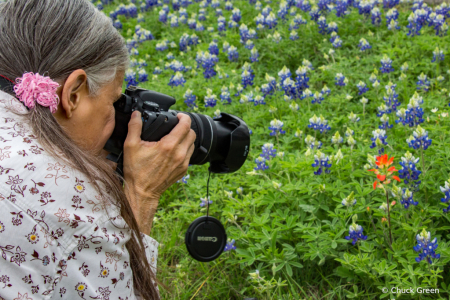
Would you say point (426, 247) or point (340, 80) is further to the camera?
point (340, 80)

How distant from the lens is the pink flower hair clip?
1.14m

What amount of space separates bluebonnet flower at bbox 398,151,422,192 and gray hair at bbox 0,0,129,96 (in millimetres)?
1404

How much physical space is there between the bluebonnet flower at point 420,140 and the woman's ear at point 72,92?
1.52m

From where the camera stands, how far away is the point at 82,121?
4.14 feet

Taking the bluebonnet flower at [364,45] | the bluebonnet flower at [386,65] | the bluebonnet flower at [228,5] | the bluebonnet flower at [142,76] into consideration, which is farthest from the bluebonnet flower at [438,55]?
the bluebonnet flower at [228,5]

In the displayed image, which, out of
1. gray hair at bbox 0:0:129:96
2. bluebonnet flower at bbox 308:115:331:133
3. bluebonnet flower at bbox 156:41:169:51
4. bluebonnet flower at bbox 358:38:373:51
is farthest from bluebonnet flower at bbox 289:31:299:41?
gray hair at bbox 0:0:129:96

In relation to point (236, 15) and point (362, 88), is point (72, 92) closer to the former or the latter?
point (362, 88)

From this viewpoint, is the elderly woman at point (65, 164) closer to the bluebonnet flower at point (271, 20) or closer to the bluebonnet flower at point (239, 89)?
the bluebonnet flower at point (239, 89)

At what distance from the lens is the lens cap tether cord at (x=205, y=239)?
6.23 feet

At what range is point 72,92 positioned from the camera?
3.98 feet

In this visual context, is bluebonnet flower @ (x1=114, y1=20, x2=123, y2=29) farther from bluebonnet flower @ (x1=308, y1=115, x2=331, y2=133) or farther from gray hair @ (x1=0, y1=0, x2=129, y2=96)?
gray hair @ (x1=0, y1=0, x2=129, y2=96)

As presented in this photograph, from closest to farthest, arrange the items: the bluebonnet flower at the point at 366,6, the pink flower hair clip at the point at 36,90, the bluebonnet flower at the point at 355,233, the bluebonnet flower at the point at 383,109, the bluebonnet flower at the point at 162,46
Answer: the pink flower hair clip at the point at 36,90 → the bluebonnet flower at the point at 355,233 → the bluebonnet flower at the point at 383,109 → the bluebonnet flower at the point at 366,6 → the bluebonnet flower at the point at 162,46

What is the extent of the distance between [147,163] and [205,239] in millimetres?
648

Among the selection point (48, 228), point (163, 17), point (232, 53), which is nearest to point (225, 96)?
point (232, 53)
